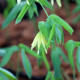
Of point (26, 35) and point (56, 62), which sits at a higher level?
point (56, 62)

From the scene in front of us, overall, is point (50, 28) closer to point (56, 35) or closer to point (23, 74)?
point (56, 35)

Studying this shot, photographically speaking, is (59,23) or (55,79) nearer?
(59,23)

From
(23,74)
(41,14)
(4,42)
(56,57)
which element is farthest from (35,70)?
(41,14)

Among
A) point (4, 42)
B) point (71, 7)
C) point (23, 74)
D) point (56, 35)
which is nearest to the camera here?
point (56, 35)

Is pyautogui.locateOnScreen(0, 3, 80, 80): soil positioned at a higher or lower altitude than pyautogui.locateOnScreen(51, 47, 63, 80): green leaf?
lower

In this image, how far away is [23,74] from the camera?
1.72 metres

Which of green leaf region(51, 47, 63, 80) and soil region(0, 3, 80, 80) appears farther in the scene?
soil region(0, 3, 80, 80)

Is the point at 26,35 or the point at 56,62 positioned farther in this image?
the point at 26,35

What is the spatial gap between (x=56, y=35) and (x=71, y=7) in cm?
150

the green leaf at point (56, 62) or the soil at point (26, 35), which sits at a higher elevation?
the green leaf at point (56, 62)

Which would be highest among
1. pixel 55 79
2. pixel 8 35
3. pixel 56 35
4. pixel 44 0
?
pixel 44 0

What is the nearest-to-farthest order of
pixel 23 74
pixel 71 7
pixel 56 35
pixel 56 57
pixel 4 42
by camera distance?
pixel 56 35 → pixel 56 57 → pixel 23 74 → pixel 4 42 → pixel 71 7

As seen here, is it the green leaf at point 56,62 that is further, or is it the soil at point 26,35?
the soil at point 26,35

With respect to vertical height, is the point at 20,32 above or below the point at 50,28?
below
